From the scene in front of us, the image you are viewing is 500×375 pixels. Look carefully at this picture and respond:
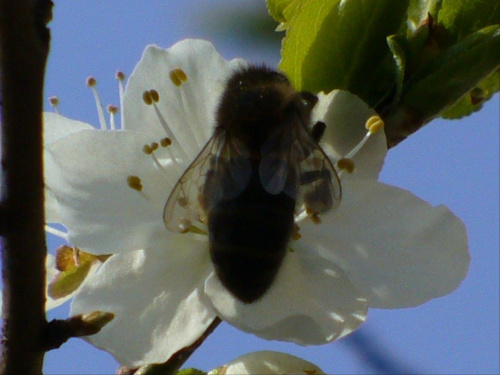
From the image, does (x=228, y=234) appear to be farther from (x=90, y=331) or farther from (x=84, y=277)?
(x=84, y=277)

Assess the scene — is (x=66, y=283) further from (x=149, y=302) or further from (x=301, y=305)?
(x=301, y=305)

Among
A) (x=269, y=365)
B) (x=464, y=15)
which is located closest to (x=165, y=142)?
(x=269, y=365)

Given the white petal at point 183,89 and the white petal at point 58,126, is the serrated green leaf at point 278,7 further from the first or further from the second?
the white petal at point 58,126

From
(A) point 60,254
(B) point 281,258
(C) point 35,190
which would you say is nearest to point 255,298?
(B) point 281,258

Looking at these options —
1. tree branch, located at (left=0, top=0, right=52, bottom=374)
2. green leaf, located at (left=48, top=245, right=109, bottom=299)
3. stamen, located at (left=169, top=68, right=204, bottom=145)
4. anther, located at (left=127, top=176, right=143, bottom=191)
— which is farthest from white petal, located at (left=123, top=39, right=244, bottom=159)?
tree branch, located at (left=0, top=0, right=52, bottom=374)

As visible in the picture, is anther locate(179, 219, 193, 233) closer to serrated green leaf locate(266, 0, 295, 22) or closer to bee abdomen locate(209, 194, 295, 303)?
bee abdomen locate(209, 194, 295, 303)

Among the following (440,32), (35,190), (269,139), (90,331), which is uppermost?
(440,32)

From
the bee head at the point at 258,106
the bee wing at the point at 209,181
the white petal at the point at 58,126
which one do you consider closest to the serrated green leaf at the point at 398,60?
the bee head at the point at 258,106

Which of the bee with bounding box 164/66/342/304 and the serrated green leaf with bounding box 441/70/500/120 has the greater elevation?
the serrated green leaf with bounding box 441/70/500/120
